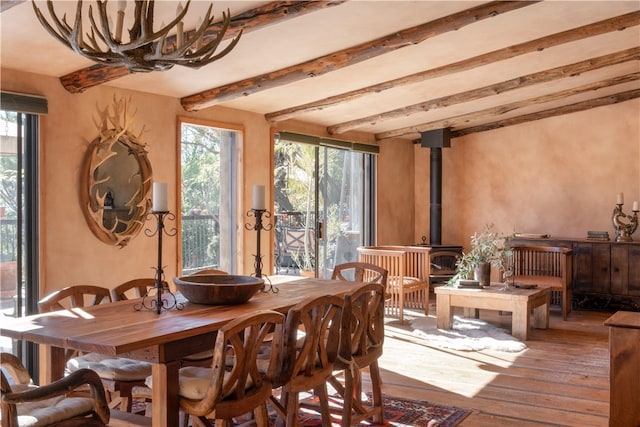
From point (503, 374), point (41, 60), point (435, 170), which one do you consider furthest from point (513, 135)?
point (41, 60)

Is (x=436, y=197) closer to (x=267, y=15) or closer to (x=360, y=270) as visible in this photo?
(x=360, y=270)

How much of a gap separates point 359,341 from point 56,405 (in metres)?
1.58

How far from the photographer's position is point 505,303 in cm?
617

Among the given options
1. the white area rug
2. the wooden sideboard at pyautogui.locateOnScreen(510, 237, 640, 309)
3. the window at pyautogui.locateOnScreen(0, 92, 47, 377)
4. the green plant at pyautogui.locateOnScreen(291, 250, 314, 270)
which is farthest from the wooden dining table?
the wooden sideboard at pyautogui.locateOnScreen(510, 237, 640, 309)

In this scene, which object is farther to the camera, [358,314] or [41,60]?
[41,60]

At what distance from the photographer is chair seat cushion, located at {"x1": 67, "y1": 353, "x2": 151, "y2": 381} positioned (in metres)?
3.14

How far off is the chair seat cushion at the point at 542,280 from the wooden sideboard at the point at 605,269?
25.0 inches

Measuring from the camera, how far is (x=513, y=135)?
9086 millimetres

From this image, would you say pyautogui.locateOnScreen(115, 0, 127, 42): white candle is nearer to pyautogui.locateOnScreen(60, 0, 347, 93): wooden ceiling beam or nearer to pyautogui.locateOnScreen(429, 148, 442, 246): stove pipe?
pyautogui.locateOnScreen(60, 0, 347, 93): wooden ceiling beam

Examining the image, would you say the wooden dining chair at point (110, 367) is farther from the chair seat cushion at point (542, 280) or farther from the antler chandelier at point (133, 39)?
the chair seat cushion at point (542, 280)

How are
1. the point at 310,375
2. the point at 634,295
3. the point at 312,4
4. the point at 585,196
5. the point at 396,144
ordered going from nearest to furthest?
1. the point at 310,375
2. the point at 312,4
3. the point at 634,295
4. the point at 585,196
5. the point at 396,144

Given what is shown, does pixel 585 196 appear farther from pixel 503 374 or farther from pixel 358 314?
pixel 358 314

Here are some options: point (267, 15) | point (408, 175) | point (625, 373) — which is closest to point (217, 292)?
point (267, 15)

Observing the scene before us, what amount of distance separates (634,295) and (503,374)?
3.44 metres
